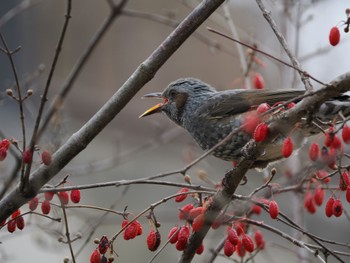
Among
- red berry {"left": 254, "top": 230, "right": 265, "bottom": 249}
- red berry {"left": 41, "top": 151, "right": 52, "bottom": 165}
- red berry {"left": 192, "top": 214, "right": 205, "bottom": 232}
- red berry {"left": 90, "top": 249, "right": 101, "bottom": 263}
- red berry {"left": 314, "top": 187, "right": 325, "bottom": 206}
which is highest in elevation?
red berry {"left": 314, "top": 187, "right": 325, "bottom": 206}

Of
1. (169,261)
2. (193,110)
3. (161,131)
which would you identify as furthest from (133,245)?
(193,110)

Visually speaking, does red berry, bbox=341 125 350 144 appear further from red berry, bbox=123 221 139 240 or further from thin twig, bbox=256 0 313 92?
red berry, bbox=123 221 139 240

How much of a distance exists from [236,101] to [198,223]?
5.96 ft

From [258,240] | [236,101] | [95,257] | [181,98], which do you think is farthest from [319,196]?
[181,98]

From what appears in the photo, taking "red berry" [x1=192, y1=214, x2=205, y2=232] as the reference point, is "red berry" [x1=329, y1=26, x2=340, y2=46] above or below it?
above

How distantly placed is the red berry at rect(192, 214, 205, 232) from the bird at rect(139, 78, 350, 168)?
1.00m

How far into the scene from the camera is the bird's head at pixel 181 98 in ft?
16.6

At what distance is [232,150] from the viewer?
4410mm

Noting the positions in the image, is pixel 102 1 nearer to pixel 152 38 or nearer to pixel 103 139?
pixel 152 38

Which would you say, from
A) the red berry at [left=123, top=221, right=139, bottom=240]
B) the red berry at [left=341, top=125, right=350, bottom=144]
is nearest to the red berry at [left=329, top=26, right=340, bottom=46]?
the red berry at [left=341, top=125, right=350, bottom=144]

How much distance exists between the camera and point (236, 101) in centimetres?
476

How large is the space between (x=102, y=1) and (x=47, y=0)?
43.2 inches

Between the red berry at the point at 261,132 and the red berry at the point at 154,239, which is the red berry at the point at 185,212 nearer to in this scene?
the red berry at the point at 154,239

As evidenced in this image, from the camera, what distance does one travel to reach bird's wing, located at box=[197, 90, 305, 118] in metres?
4.42
